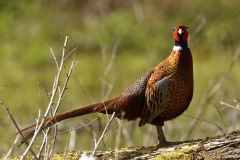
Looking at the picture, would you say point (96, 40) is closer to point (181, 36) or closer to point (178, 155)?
point (181, 36)

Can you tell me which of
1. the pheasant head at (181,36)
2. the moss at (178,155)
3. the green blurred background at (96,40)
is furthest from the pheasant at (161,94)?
the green blurred background at (96,40)

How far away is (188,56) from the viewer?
13.8ft

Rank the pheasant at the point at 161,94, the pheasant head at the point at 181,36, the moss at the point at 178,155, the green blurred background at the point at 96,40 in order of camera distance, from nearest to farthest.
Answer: the moss at the point at 178,155, the pheasant at the point at 161,94, the pheasant head at the point at 181,36, the green blurred background at the point at 96,40

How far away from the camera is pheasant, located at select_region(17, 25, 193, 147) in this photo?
4.14 meters

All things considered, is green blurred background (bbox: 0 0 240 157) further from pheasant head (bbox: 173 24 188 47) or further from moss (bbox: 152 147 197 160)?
moss (bbox: 152 147 197 160)

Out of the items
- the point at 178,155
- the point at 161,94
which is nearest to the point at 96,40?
the point at 161,94

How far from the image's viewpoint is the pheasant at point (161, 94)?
4.14 metres

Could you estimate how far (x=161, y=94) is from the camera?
418 cm

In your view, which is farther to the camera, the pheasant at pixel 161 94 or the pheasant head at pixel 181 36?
the pheasant head at pixel 181 36

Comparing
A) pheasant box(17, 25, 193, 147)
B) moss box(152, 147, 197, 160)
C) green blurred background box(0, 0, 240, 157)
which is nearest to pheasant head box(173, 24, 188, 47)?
pheasant box(17, 25, 193, 147)

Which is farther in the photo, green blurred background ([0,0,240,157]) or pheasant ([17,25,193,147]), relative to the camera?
green blurred background ([0,0,240,157])

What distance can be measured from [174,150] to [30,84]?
295 inches

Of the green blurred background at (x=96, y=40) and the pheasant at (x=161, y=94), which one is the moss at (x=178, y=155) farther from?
the green blurred background at (x=96, y=40)

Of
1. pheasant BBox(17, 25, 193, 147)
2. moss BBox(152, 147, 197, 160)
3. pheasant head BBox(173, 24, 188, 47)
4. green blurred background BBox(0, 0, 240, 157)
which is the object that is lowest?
moss BBox(152, 147, 197, 160)
